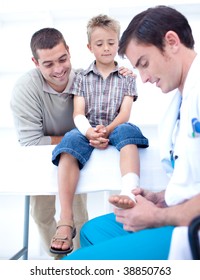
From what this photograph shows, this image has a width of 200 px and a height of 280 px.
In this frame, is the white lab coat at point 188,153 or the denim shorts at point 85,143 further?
the denim shorts at point 85,143

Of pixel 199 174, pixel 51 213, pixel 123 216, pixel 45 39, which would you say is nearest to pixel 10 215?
pixel 51 213

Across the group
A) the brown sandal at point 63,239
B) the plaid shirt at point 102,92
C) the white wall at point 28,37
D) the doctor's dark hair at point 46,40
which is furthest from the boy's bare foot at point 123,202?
the white wall at point 28,37

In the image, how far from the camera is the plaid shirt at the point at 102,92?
1.52 meters

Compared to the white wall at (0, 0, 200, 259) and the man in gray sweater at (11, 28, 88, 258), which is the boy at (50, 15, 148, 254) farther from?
the white wall at (0, 0, 200, 259)

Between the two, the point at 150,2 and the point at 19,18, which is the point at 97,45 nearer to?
the point at 150,2

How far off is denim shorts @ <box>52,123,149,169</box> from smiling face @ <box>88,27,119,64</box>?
430mm

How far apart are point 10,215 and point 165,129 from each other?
6.44ft

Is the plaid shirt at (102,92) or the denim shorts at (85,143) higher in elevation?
the plaid shirt at (102,92)

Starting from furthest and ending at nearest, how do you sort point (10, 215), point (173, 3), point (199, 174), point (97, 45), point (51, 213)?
point (10, 215) < point (173, 3) < point (51, 213) < point (97, 45) < point (199, 174)

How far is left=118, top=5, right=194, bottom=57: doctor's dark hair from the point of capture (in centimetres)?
84

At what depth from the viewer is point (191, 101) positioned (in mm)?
791

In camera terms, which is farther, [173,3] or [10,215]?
[10,215]

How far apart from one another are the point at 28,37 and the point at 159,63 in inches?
77.8

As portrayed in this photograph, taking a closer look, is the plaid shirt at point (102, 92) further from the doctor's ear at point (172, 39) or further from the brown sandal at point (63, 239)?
the doctor's ear at point (172, 39)
